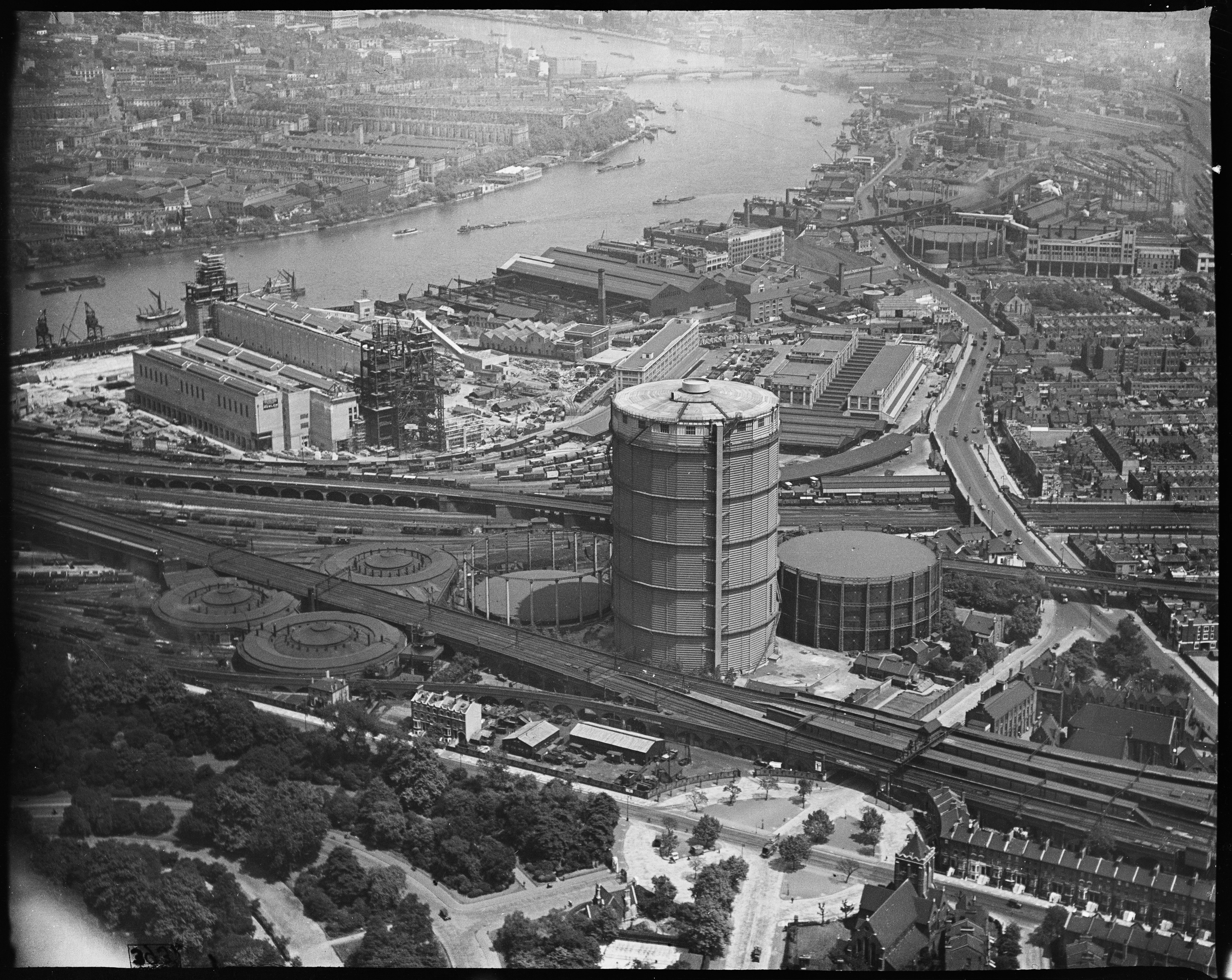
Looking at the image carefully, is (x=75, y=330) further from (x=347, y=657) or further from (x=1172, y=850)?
(x=1172, y=850)

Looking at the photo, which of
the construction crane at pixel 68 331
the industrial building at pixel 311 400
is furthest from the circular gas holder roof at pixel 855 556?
the construction crane at pixel 68 331

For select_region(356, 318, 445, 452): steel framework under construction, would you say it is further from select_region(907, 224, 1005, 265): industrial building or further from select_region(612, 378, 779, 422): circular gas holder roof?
select_region(907, 224, 1005, 265): industrial building

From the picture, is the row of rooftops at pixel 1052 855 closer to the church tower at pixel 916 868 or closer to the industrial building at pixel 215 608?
the church tower at pixel 916 868

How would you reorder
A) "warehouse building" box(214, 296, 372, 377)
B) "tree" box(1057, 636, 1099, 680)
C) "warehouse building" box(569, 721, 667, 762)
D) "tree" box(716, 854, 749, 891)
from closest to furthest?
1. "tree" box(716, 854, 749, 891)
2. "warehouse building" box(569, 721, 667, 762)
3. "tree" box(1057, 636, 1099, 680)
4. "warehouse building" box(214, 296, 372, 377)

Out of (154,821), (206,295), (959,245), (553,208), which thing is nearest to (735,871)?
(154,821)

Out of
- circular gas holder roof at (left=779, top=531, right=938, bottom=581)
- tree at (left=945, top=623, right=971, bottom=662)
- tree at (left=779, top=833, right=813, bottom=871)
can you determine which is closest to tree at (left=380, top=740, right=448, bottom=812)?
tree at (left=779, top=833, right=813, bottom=871)

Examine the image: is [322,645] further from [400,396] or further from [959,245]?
[959,245]
